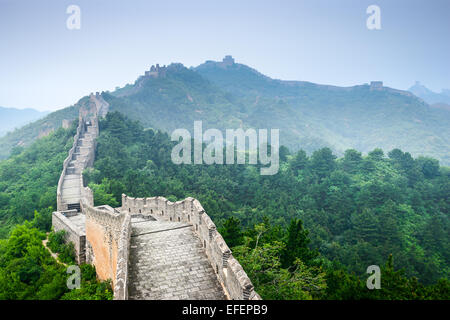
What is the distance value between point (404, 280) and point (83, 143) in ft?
112

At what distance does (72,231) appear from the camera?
1714cm

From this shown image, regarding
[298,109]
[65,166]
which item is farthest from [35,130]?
[298,109]

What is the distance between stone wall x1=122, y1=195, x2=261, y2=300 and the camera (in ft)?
25.8

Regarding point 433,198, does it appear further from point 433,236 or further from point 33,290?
point 33,290

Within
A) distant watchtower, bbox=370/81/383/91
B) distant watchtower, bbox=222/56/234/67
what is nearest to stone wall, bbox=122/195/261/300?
distant watchtower, bbox=370/81/383/91

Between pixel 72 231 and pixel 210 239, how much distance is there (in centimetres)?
994

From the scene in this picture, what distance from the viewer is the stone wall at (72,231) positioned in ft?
53.0

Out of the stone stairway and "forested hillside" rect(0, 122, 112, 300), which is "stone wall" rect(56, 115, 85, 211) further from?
"forested hillside" rect(0, 122, 112, 300)

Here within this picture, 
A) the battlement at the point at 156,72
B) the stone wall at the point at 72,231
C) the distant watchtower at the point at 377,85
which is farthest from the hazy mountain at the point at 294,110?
the stone wall at the point at 72,231

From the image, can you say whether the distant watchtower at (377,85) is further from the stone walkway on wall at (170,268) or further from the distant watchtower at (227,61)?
the stone walkway on wall at (170,268)

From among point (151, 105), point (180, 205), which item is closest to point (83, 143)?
point (180, 205)

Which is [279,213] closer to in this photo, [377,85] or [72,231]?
[72,231]

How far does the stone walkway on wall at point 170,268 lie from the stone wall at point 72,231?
17.6ft

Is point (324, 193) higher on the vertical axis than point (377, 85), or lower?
lower
